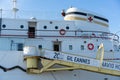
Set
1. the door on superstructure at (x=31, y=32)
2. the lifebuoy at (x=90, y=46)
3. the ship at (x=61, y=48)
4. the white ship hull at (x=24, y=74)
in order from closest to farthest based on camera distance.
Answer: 1. the ship at (x=61, y=48)
2. the white ship hull at (x=24, y=74)
3. the lifebuoy at (x=90, y=46)
4. the door on superstructure at (x=31, y=32)

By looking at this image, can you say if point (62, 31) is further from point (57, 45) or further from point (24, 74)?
point (24, 74)

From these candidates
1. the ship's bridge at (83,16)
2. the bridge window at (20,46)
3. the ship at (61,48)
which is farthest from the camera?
the ship's bridge at (83,16)

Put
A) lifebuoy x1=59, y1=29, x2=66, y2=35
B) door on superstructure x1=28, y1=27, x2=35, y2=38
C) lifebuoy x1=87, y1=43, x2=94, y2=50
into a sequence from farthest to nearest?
lifebuoy x1=59, y1=29, x2=66, y2=35 → door on superstructure x1=28, y1=27, x2=35, y2=38 → lifebuoy x1=87, y1=43, x2=94, y2=50

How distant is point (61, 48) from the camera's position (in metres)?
21.8

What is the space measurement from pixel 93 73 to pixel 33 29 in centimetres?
586

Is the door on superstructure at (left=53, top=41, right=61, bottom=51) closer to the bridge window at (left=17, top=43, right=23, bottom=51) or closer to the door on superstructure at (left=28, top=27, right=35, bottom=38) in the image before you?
the door on superstructure at (left=28, top=27, right=35, bottom=38)

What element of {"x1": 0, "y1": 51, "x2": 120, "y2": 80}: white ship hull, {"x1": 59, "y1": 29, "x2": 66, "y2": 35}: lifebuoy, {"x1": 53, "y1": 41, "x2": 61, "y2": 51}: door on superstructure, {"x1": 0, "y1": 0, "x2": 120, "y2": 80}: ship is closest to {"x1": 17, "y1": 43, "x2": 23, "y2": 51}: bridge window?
{"x1": 0, "y1": 0, "x2": 120, "y2": 80}: ship

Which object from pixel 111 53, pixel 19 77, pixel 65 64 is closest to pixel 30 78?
pixel 19 77

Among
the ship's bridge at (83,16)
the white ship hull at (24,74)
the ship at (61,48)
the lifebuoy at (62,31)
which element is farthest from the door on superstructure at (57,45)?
the ship's bridge at (83,16)

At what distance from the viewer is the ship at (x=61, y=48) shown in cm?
1981

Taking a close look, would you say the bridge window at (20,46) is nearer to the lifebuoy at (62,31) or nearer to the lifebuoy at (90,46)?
the lifebuoy at (62,31)

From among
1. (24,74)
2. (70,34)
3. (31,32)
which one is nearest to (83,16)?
(70,34)

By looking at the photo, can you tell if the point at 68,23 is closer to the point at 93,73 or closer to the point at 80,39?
the point at 80,39

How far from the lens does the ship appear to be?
19812mm
